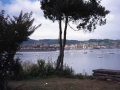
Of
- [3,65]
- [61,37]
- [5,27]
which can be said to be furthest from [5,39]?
[61,37]

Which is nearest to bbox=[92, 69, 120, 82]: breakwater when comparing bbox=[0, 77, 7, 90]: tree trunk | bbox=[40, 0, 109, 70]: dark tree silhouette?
bbox=[40, 0, 109, 70]: dark tree silhouette

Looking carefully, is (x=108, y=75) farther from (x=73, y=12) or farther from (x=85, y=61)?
(x=85, y=61)

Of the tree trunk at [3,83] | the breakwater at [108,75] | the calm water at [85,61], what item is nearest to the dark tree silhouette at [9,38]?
the tree trunk at [3,83]

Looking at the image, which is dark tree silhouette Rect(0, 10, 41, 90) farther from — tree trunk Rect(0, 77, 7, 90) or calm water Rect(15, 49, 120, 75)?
calm water Rect(15, 49, 120, 75)

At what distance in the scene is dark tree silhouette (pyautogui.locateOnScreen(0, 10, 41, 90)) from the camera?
5.75m

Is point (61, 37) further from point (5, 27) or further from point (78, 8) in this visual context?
point (5, 27)

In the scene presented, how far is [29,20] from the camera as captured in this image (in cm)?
631

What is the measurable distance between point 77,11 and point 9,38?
577cm

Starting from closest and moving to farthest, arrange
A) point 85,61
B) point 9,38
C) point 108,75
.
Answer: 1. point 9,38
2. point 108,75
3. point 85,61

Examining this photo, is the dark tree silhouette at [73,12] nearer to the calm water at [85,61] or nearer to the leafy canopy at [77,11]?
the leafy canopy at [77,11]

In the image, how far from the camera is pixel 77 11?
35.5 ft

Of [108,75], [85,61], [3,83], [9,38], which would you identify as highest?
[9,38]

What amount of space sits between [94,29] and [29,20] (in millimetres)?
6002

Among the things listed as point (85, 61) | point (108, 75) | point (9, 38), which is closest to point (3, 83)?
point (9, 38)
